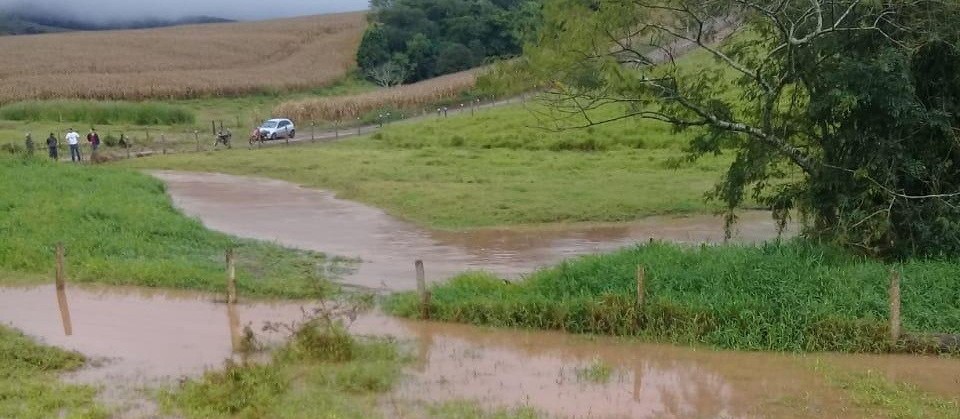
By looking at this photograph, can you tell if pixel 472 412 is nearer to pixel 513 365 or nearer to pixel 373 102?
pixel 513 365

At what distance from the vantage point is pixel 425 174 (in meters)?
28.4

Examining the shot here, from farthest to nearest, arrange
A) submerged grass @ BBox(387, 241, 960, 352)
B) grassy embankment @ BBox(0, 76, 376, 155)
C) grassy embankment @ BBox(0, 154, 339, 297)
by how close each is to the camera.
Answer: grassy embankment @ BBox(0, 76, 376, 155) → grassy embankment @ BBox(0, 154, 339, 297) → submerged grass @ BBox(387, 241, 960, 352)

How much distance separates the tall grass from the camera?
4559cm

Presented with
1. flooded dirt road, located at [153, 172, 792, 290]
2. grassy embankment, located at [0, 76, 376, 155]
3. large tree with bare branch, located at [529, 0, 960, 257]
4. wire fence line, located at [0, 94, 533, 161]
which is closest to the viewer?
large tree with bare branch, located at [529, 0, 960, 257]

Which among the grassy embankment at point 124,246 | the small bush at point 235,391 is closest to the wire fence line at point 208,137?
the grassy embankment at point 124,246

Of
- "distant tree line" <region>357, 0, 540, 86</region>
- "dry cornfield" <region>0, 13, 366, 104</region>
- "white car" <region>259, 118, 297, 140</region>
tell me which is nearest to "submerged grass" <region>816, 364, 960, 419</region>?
"white car" <region>259, 118, 297, 140</region>

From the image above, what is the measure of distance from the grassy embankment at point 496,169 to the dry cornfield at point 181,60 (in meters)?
20.3

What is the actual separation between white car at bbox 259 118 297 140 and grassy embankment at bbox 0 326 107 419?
2971 cm

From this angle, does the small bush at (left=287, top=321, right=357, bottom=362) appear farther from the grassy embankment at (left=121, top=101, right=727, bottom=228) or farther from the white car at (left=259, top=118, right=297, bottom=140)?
the white car at (left=259, top=118, right=297, bottom=140)

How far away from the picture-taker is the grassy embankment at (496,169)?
22.5m

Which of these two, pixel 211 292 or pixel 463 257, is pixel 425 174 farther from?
pixel 211 292

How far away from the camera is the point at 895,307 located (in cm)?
1148

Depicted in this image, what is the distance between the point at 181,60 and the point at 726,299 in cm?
6218

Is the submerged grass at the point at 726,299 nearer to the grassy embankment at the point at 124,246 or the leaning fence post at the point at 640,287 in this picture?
the leaning fence post at the point at 640,287
